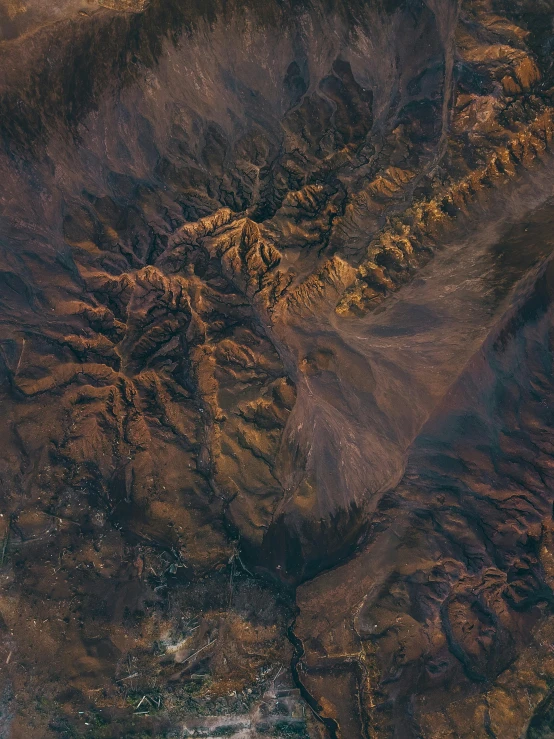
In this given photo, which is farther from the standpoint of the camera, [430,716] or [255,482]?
[255,482]

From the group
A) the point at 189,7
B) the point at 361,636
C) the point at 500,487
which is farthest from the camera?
the point at 361,636

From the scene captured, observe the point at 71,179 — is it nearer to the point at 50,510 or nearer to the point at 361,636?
the point at 50,510

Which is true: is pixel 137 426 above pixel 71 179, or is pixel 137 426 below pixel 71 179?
below

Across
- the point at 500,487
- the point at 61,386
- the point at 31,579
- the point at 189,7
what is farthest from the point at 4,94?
the point at 500,487

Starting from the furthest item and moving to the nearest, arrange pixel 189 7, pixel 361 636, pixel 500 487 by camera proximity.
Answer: pixel 361 636 → pixel 500 487 → pixel 189 7

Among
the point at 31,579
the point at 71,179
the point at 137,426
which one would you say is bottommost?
the point at 31,579

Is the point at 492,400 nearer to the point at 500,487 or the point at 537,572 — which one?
the point at 500,487
